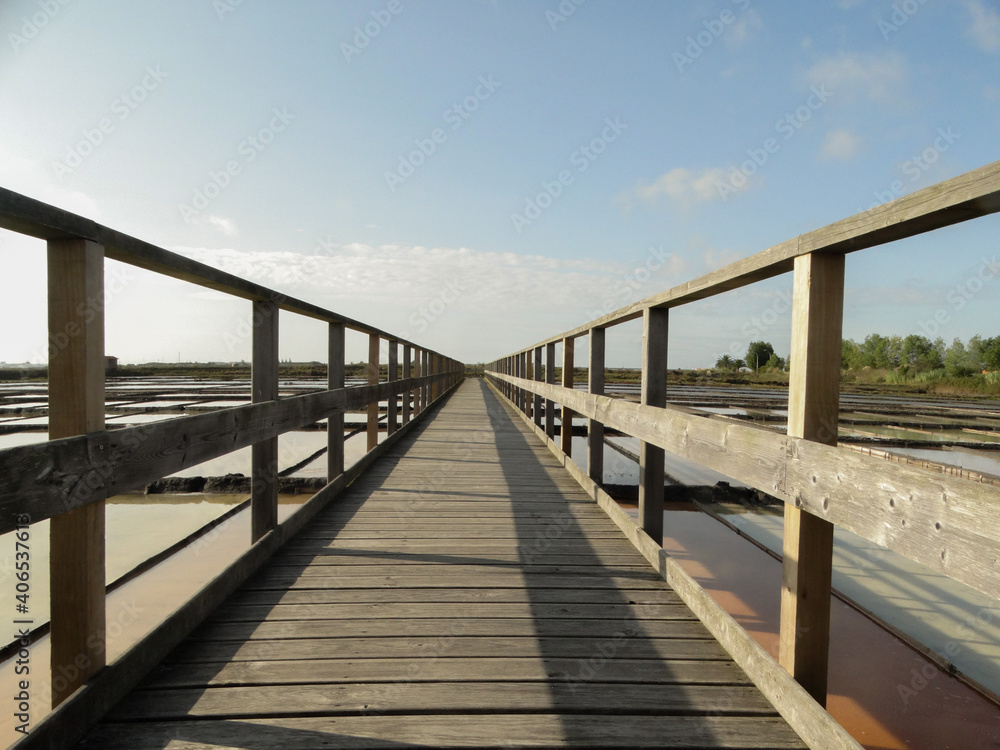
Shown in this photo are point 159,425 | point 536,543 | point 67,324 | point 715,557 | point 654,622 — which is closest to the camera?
point 67,324

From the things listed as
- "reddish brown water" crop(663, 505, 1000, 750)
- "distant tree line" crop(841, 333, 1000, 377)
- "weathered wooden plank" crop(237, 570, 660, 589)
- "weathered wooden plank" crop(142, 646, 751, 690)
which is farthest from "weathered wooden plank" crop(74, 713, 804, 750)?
"distant tree line" crop(841, 333, 1000, 377)

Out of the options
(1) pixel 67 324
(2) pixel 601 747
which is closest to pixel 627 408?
(2) pixel 601 747

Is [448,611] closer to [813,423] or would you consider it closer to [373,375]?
[813,423]

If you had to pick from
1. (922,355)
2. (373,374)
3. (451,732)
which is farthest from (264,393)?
(922,355)

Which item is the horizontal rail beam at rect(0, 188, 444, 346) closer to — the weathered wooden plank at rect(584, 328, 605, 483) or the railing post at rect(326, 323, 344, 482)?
the railing post at rect(326, 323, 344, 482)

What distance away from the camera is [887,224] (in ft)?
3.80

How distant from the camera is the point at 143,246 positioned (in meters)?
1.67

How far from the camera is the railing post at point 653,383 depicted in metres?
2.66

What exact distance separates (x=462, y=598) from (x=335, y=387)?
202 cm

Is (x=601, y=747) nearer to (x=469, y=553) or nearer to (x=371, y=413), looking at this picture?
(x=469, y=553)

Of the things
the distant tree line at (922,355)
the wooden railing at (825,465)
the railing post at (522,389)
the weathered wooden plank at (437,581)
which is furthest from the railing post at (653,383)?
the distant tree line at (922,355)

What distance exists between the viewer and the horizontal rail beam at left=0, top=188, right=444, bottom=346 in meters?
1.24

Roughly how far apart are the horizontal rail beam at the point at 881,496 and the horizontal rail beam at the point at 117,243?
191cm

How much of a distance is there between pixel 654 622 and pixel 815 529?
2.86 feet
